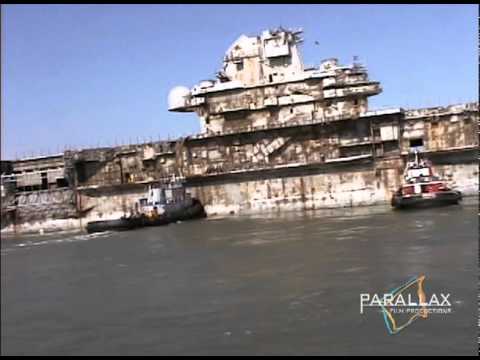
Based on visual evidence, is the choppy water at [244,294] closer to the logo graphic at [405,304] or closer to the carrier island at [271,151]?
Result: the logo graphic at [405,304]

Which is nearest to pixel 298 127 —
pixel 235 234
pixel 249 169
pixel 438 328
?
pixel 249 169

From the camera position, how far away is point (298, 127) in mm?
33219

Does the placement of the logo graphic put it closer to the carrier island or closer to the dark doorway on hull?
the carrier island

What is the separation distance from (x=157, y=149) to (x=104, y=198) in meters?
4.89

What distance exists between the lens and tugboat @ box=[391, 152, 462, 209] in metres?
27.1

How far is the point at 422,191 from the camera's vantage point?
1093 inches

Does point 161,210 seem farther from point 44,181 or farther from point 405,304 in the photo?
point 405,304

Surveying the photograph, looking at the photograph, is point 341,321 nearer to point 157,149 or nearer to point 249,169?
point 249,169

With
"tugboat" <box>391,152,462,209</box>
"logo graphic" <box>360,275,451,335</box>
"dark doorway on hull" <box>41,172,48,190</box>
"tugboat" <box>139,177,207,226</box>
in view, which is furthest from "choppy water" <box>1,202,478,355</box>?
"dark doorway on hull" <box>41,172,48,190</box>

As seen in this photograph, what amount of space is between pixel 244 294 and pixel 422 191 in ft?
66.3

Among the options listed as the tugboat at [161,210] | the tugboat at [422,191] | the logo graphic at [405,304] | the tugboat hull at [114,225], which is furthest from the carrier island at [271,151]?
the logo graphic at [405,304]

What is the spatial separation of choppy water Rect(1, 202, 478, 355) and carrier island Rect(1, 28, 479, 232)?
12787 millimetres

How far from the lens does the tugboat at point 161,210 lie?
Result: 29672 millimetres

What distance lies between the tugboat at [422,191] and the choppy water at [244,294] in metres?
7.54
